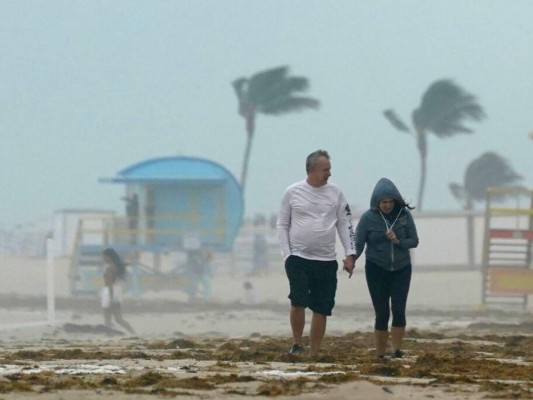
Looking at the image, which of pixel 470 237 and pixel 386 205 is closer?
pixel 386 205

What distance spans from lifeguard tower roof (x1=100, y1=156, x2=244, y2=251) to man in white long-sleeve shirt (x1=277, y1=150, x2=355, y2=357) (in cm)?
2521

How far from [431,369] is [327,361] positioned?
107cm

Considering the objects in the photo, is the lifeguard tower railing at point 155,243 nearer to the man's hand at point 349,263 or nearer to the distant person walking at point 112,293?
the distant person walking at point 112,293

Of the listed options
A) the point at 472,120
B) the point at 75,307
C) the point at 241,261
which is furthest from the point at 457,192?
the point at 75,307

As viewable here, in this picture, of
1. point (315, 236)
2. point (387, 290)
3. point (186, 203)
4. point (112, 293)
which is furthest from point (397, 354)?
point (186, 203)

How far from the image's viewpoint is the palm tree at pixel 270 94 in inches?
3051

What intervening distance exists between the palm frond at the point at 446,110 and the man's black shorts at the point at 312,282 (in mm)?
68767

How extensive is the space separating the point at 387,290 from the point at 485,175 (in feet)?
251

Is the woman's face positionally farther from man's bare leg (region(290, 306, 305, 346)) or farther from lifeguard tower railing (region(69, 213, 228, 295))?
lifeguard tower railing (region(69, 213, 228, 295))

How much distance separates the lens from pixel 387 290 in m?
12.7

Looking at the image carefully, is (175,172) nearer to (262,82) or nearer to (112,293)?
(112,293)

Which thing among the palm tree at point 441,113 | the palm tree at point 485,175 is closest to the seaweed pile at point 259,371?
the palm tree at point 441,113

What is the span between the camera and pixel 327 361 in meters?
12.1

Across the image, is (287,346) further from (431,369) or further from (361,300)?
(361,300)
